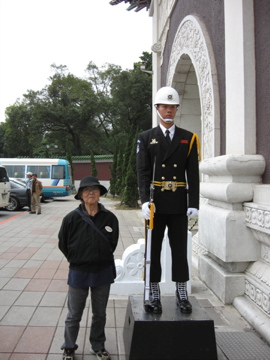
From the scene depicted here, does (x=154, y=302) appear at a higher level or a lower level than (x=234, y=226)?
lower

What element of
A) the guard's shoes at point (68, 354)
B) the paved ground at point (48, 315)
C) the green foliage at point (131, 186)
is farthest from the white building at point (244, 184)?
the green foliage at point (131, 186)

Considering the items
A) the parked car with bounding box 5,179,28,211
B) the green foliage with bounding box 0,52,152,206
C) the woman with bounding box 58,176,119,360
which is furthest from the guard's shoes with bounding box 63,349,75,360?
the green foliage with bounding box 0,52,152,206

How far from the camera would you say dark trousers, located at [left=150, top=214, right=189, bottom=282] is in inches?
118

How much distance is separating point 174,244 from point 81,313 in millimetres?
952

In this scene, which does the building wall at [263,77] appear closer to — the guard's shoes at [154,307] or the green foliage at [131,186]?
the guard's shoes at [154,307]

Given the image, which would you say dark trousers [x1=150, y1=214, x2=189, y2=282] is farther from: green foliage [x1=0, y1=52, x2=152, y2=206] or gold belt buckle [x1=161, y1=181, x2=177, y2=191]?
green foliage [x1=0, y1=52, x2=152, y2=206]

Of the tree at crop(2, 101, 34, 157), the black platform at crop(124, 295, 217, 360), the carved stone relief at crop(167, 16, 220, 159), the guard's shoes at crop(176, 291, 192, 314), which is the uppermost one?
the tree at crop(2, 101, 34, 157)

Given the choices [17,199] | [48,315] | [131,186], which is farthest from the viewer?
[131,186]

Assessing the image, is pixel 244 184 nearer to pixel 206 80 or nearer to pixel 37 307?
pixel 206 80

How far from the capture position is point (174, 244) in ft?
9.96

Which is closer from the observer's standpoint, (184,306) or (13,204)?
(184,306)


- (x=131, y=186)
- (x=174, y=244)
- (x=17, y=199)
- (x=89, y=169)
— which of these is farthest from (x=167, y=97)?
(x=89, y=169)

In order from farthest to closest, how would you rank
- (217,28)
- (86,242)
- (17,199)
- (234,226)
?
(17,199) → (217,28) → (234,226) → (86,242)

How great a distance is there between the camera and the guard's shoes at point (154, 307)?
2.79 meters
